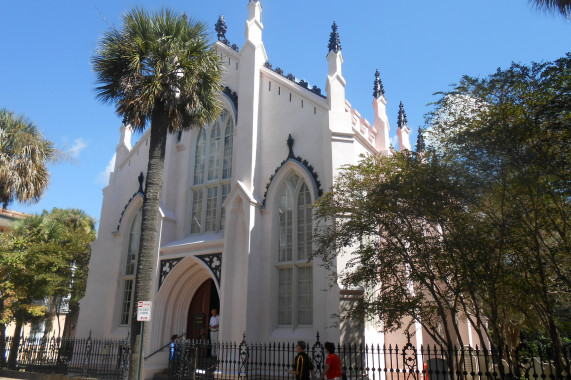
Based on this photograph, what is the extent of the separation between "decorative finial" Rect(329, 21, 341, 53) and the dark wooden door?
9975 millimetres

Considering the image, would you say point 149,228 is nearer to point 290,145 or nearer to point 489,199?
point 290,145

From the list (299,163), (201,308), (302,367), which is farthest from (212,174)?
(302,367)

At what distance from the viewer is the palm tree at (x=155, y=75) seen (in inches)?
484

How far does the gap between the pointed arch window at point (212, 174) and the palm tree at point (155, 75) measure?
4922 mm

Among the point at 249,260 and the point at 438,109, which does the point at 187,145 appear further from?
the point at 438,109

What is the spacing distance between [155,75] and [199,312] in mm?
9458

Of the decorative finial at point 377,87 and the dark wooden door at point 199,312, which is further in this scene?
the decorative finial at point 377,87

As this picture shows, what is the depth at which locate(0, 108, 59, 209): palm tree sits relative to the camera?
18078mm

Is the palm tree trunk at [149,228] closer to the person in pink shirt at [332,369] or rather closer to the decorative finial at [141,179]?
the person in pink shirt at [332,369]

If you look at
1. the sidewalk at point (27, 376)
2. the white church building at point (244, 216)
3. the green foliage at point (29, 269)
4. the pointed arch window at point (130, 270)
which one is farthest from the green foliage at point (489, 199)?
the green foliage at point (29, 269)

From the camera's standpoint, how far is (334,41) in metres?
16.9

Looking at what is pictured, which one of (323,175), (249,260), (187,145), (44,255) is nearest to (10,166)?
(44,255)

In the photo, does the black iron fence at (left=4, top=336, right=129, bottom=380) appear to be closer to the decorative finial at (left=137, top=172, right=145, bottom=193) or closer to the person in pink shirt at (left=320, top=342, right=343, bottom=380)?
the decorative finial at (left=137, top=172, right=145, bottom=193)

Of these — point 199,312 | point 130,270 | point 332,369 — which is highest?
point 130,270
